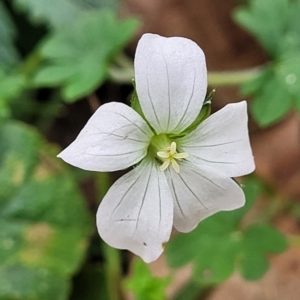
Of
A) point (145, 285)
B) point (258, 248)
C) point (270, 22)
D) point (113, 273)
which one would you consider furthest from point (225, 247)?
point (270, 22)

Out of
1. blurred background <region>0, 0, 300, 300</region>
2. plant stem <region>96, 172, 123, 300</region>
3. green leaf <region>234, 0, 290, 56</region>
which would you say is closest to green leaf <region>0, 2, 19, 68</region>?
blurred background <region>0, 0, 300, 300</region>

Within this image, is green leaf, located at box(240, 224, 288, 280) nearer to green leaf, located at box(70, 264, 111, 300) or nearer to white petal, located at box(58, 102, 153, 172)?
green leaf, located at box(70, 264, 111, 300)

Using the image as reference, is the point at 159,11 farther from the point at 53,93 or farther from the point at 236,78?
the point at 236,78

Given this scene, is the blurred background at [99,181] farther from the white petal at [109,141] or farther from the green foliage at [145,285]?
the white petal at [109,141]

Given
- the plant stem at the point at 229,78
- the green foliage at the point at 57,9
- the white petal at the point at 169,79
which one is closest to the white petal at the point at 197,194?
the white petal at the point at 169,79

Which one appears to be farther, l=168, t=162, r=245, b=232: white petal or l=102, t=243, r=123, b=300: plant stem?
l=102, t=243, r=123, b=300: plant stem

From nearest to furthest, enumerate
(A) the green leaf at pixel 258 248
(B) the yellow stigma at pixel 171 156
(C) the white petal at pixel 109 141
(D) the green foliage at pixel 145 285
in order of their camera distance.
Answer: (C) the white petal at pixel 109 141 < (B) the yellow stigma at pixel 171 156 < (D) the green foliage at pixel 145 285 < (A) the green leaf at pixel 258 248

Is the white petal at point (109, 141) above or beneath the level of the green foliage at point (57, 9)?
above

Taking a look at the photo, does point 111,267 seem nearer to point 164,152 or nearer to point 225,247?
point 225,247
